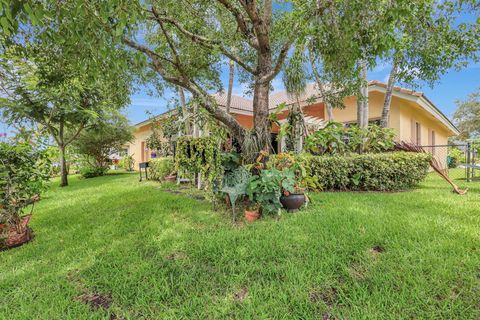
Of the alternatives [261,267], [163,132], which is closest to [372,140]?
[261,267]

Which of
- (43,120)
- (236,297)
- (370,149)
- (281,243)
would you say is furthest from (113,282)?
(43,120)

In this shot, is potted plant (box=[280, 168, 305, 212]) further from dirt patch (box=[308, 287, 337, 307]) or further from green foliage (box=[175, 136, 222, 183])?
dirt patch (box=[308, 287, 337, 307])

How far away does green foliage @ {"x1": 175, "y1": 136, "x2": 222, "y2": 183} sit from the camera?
153 inches

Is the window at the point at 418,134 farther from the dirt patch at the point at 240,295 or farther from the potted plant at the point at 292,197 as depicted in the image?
the dirt patch at the point at 240,295

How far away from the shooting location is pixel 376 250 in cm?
246

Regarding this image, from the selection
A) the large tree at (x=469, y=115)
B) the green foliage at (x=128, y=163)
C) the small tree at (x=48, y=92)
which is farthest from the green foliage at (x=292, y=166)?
the large tree at (x=469, y=115)

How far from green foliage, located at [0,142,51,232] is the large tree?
118 feet

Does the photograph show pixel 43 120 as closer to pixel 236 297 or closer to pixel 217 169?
pixel 217 169

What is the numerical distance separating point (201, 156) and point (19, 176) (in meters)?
2.61

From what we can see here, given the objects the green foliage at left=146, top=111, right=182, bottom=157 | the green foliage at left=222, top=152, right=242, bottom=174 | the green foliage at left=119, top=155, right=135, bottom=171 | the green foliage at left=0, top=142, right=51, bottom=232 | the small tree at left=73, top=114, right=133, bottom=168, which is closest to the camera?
the green foliage at left=0, top=142, right=51, bottom=232

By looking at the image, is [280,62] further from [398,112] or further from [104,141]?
[104,141]

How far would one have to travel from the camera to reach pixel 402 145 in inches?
256

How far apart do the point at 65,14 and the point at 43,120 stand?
30.8 ft

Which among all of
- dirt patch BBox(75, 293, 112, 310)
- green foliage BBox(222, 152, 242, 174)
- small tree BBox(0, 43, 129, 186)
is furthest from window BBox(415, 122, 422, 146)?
dirt patch BBox(75, 293, 112, 310)
